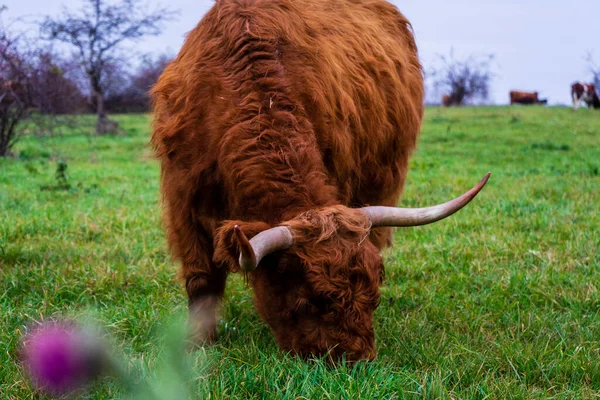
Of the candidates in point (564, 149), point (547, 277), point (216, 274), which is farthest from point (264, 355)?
point (564, 149)

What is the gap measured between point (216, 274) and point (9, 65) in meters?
8.51

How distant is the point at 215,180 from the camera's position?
344 cm

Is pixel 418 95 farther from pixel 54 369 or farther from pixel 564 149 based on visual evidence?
pixel 564 149

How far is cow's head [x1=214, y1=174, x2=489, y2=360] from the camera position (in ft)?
9.55

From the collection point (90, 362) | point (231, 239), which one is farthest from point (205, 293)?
point (90, 362)

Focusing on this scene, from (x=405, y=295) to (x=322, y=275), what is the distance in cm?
181

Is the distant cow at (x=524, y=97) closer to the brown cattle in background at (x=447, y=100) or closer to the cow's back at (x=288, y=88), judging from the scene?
the brown cattle in background at (x=447, y=100)

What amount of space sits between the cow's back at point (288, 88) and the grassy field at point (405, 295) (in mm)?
879

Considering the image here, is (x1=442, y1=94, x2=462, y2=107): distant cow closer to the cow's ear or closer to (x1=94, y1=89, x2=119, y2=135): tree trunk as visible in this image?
(x1=94, y1=89, x2=119, y2=135): tree trunk

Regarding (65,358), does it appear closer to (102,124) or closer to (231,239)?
(231,239)

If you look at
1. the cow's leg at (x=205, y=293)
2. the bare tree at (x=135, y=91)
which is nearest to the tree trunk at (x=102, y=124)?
the bare tree at (x=135, y=91)

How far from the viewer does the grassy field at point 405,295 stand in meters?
2.80

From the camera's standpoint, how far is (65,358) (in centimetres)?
47

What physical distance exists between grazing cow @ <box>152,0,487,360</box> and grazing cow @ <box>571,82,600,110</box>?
30.3 meters
